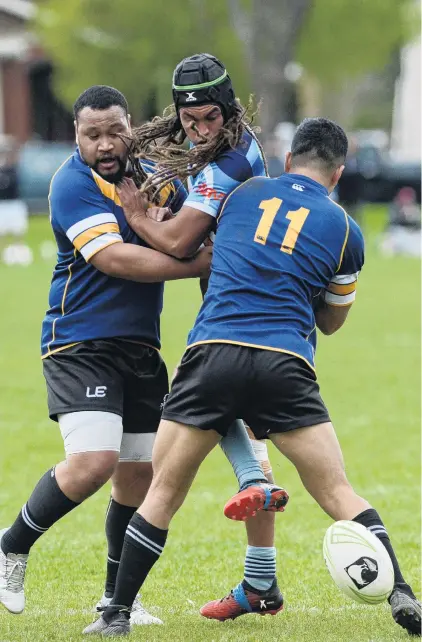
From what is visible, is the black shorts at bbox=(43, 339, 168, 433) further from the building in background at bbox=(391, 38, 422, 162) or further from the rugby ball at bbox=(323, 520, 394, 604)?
the building in background at bbox=(391, 38, 422, 162)

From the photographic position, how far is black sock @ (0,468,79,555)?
18.7 feet

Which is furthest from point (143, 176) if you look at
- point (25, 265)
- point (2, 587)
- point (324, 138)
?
point (25, 265)

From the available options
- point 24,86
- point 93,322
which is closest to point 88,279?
point 93,322

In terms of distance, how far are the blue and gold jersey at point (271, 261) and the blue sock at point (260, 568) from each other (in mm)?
1113

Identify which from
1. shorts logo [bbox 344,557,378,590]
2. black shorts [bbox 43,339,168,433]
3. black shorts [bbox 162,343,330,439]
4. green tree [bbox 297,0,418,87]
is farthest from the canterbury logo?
green tree [bbox 297,0,418,87]

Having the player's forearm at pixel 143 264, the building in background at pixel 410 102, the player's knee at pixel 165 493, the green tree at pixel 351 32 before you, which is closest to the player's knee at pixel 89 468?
the player's knee at pixel 165 493

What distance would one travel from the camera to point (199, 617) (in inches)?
243

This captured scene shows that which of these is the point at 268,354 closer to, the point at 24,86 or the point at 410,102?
the point at 24,86

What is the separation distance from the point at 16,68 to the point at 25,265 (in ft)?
69.7

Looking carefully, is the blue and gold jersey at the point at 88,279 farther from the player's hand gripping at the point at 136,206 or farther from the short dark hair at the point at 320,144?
the short dark hair at the point at 320,144

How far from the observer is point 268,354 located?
5277mm

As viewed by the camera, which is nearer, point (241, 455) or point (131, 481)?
point (241, 455)

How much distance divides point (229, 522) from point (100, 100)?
3590mm

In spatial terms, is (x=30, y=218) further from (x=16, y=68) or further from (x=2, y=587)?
(x=2, y=587)
